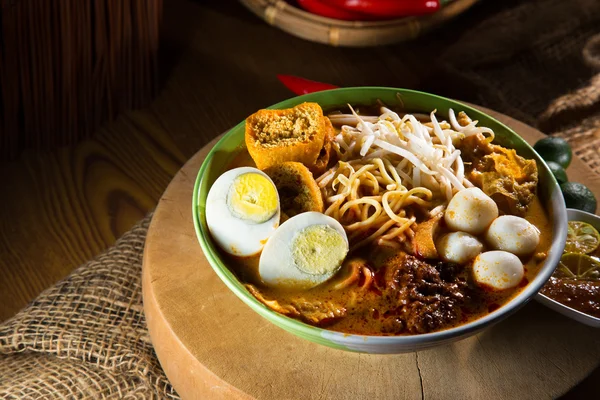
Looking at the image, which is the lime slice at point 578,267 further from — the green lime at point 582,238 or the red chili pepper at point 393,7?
the red chili pepper at point 393,7

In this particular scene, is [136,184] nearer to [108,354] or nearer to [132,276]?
[132,276]

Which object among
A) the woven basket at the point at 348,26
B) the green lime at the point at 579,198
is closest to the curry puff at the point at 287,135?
the green lime at the point at 579,198

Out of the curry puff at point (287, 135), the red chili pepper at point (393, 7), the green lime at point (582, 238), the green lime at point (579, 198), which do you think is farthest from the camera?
the red chili pepper at point (393, 7)

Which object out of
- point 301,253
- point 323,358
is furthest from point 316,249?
point 323,358

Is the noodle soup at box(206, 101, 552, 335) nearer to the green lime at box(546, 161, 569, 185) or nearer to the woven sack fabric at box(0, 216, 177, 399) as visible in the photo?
the green lime at box(546, 161, 569, 185)

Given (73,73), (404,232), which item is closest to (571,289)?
(404,232)
